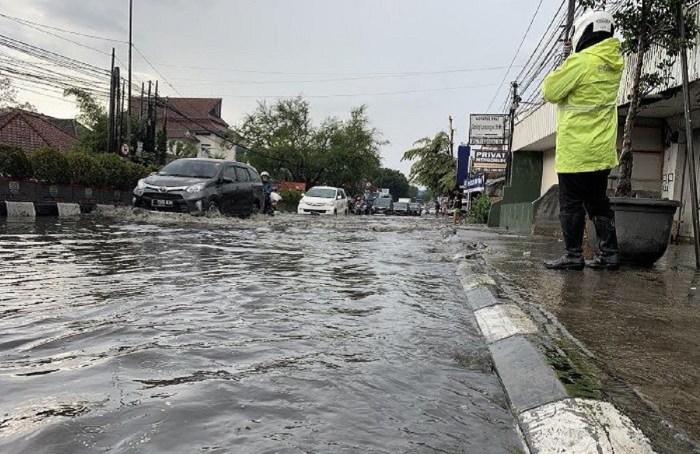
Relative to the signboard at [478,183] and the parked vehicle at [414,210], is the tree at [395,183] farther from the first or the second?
the signboard at [478,183]

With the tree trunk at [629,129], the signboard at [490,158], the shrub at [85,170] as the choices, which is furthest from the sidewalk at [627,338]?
the signboard at [490,158]

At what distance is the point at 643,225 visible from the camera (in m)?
5.61

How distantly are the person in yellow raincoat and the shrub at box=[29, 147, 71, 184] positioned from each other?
458 inches

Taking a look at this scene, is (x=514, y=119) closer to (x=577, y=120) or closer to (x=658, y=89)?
(x=658, y=89)

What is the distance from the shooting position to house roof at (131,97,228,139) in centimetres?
6738

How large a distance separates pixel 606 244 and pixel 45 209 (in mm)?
11486

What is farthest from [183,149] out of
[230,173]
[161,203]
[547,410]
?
[547,410]

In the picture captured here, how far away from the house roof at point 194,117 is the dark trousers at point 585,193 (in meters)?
62.6

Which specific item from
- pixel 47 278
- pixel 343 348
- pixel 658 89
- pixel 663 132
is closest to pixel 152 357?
pixel 343 348

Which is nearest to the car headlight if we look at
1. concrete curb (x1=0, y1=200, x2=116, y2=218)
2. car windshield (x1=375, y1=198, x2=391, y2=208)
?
concrete curb (x1=0, y1=200, x2=116, y2=218)

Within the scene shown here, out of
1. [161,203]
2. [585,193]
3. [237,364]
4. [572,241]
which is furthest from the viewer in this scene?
[161,203]

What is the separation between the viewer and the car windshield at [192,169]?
497 inches

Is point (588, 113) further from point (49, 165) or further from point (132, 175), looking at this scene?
point (132, 175)

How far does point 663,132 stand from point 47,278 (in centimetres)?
1153
